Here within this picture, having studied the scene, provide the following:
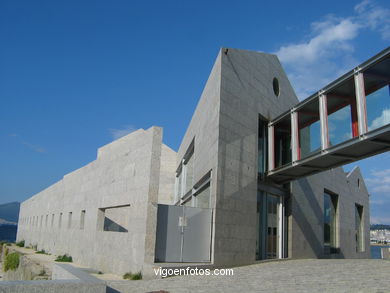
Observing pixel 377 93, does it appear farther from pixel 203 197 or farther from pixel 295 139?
pixel 203 197

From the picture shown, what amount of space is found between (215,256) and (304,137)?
20.5ft

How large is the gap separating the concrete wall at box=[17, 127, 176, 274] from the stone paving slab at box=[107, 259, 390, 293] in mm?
2384

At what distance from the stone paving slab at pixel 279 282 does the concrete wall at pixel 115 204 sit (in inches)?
93.9

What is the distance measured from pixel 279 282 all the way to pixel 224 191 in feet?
16.1

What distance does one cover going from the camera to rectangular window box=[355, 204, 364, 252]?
36581 millimetres

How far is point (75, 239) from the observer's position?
24203 millimetres

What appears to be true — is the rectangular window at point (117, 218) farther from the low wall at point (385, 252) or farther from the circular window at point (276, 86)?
the low wall at point (385, 252)

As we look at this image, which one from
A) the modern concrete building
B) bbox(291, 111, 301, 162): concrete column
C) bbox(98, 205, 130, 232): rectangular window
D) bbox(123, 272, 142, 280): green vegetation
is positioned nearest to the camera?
bbox(123, 272, 142, 280): green vegetation

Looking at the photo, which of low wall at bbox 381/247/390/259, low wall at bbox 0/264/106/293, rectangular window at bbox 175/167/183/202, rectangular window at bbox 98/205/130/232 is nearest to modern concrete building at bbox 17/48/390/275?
rectangular window at bbox 98/205/130/232

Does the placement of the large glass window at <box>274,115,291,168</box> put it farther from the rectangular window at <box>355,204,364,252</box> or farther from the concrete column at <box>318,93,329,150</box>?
the rectangular window at <box>355,204,364,252</box>

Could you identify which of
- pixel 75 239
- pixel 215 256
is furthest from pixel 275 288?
pixel 75 239

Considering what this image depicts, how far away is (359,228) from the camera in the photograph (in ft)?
124

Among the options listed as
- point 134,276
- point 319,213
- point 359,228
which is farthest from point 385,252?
point 134,276

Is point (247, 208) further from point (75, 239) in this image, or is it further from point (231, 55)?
point (75, 239)
